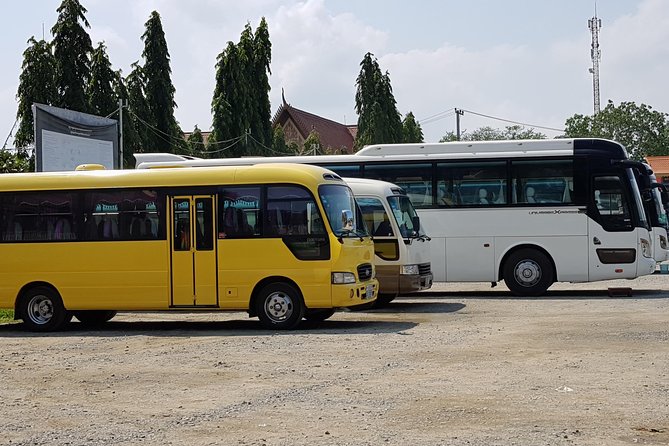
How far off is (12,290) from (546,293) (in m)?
12.0

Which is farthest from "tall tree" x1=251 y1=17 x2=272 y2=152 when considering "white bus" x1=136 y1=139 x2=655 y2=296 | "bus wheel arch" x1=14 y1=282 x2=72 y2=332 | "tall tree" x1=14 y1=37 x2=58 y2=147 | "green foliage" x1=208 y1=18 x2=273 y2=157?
"bus wheel arch" x1=14 y1=282 x2=72 y2=332

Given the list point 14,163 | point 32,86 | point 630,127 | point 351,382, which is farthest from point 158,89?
point 630,127

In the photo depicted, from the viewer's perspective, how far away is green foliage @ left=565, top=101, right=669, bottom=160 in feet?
357

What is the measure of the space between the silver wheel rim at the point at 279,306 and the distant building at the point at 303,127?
76612mm

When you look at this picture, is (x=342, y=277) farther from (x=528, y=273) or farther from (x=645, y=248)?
(x=645, y=248)

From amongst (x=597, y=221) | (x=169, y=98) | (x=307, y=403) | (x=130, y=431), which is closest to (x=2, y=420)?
(x=130, y=431)

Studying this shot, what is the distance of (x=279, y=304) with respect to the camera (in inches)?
645

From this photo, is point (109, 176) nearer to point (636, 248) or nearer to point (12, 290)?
point (12, 290)

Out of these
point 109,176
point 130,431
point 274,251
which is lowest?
point 130,431

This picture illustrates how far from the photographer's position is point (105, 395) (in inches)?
410

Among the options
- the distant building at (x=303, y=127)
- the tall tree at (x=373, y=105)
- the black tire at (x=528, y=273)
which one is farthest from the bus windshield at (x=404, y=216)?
the distant building at (x=303, y=127)

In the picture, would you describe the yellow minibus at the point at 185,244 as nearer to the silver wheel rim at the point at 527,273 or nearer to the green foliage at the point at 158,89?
the silver wheel rim at the point at 527,273

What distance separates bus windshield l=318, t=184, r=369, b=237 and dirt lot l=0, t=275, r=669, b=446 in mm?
1553

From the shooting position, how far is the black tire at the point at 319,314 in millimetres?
17734
